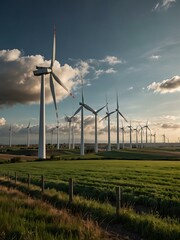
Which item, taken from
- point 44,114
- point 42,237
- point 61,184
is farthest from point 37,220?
point 44,114

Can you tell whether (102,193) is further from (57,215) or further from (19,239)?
(19,239)

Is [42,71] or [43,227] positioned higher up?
[42,71]

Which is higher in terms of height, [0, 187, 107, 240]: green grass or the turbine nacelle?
the turbine nacelle

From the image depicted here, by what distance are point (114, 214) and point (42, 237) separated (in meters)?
5.07

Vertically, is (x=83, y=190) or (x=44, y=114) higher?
(x=44, y=114)

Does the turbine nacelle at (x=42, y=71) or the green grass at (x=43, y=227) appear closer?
the green grass at (x=43, y=227)

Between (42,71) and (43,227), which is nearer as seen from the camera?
(43,227)

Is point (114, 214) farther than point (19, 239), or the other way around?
point (114, 214)

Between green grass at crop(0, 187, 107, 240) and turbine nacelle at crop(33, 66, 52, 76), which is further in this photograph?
turbine nacelle at crop(33, 66, 52, 76)

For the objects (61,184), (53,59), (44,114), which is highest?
(53,59)

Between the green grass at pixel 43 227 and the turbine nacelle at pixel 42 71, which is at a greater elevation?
the turbine nacelle at pixel 42 71

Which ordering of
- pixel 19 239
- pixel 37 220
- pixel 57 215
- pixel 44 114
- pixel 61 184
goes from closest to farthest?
pixel 19 239
pixel 37 220
pixel 57 215
pixel 61 184
pixel 44 114

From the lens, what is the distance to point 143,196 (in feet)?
61.4

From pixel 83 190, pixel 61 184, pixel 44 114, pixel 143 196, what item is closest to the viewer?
pixel 143 196
